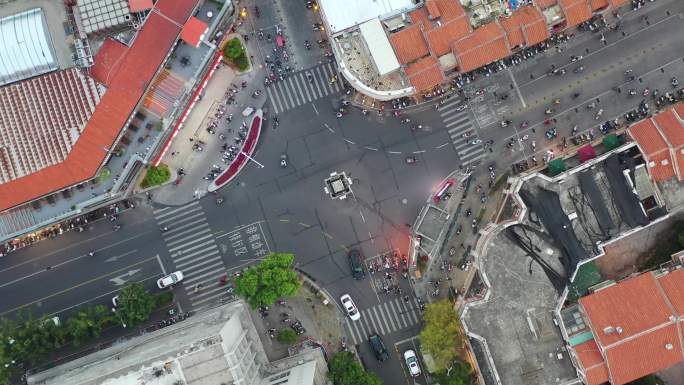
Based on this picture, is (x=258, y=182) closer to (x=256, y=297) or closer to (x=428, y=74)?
(x=256, y=297)

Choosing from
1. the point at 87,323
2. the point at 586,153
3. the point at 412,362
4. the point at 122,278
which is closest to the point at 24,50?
the point at 122,278

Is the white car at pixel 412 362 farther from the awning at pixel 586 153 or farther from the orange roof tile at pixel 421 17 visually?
the orange roof tile at pixel 421 17

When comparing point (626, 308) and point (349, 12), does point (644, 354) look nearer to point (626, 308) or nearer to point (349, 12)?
point (626, 308)

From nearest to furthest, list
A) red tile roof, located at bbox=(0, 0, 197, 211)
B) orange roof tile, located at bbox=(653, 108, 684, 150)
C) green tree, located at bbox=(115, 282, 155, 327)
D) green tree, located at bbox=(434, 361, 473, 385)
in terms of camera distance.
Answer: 1. orange roof tile, located at bbox=(653, 108, 684, 150)
2. green tree, located at bbox=(434, 361, 473, 385)
3. red tile roof, located at bbox=(0, 0, 197, 211)
4. green tree, located at bbox=(115, 282, 155, 327)

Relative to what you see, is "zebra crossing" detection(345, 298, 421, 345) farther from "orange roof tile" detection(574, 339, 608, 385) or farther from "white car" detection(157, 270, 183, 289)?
"white car" detection(157, 270, 183, 289)

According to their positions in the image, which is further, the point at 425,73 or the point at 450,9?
the point at 450,9

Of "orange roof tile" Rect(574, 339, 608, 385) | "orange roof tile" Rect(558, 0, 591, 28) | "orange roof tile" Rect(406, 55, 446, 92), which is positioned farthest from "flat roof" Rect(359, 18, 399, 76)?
"orange roof tile" Rect(574, 339, 608, 385)
